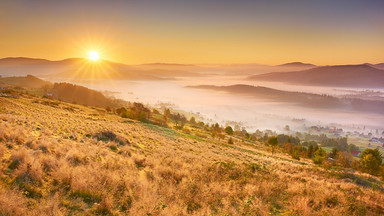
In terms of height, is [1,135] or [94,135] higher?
[1,135]

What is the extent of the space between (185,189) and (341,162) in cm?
9814

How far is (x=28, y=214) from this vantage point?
490 centimetres

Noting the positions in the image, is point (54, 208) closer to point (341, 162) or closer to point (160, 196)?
A: point (160, 196)

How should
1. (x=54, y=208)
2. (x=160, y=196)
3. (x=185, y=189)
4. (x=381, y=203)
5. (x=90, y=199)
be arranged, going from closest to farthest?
(x=54, y=208)
(x=90, y=199)
(x=160, y=196)
(x=185, y=189)
(x=381, y=203)

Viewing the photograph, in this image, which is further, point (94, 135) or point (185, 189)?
point (94, 135)

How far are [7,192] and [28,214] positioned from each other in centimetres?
136

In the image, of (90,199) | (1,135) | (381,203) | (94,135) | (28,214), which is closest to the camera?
(28,214)

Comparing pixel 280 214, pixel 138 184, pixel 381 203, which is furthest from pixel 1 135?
pixel 381 203

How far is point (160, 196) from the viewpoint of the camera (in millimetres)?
7254

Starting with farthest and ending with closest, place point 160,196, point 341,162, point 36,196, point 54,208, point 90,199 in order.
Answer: point 341,162, point 160,196, point 90,199, point 36,196, point 54,208

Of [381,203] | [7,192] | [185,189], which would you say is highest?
[7,192]

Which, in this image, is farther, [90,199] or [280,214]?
[280,214]

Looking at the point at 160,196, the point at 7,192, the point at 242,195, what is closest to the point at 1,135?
the point at 7,192

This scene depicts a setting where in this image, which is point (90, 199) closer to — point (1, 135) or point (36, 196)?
point (36, 196)
